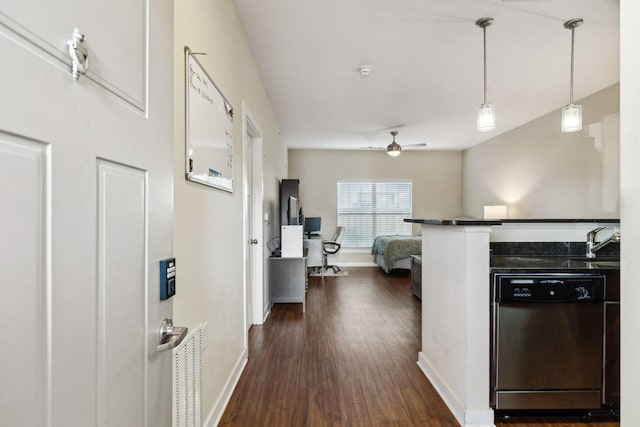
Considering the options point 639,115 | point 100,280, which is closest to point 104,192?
point 100,280

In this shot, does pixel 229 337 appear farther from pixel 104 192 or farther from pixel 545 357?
pixel 545 357

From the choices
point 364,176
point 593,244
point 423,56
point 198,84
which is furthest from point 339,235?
point 198,84

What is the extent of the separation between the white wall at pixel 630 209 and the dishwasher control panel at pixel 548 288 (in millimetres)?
1130

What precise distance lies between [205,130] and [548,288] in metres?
2.11

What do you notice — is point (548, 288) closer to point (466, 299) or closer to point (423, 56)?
point (466, 299)

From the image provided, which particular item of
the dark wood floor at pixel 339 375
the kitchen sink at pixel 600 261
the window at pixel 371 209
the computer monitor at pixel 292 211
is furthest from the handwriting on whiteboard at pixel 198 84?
the window at pixel 371 209

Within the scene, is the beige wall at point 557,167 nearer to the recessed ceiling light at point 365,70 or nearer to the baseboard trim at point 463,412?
the recessed ceiling light at point 365,70

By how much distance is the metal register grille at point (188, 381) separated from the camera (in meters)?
1.23

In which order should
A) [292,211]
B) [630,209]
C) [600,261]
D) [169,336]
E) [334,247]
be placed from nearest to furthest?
[630,209] < [169,336] < [600,261] < [292,211] < [334,247]

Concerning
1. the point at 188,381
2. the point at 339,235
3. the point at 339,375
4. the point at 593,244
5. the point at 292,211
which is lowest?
the point at 339,375

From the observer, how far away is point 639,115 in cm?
71

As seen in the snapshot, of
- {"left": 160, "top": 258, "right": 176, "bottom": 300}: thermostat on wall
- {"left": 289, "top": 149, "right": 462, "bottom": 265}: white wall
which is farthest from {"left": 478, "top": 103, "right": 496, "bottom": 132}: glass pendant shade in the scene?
{"left": 289, "top": 149, "right": 462, "bottom": 265}: white wall

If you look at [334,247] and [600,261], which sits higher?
[600,261]

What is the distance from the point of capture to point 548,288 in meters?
1.86
